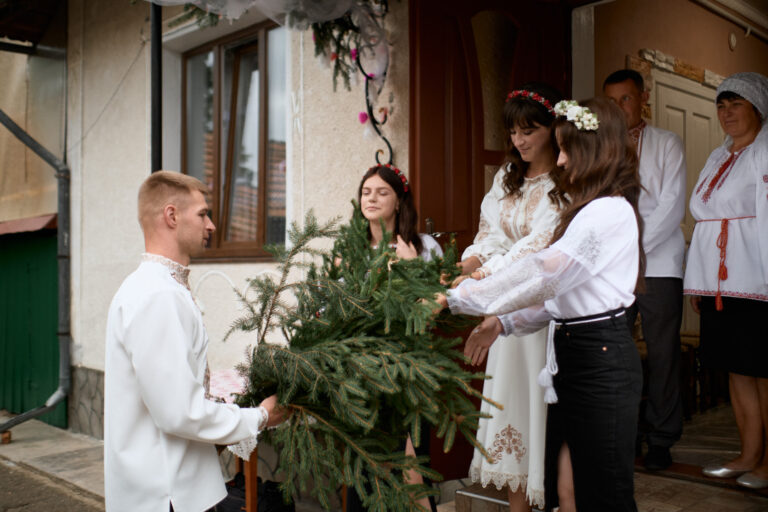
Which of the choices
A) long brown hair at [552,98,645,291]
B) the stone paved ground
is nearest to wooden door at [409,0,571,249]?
long brown hair at [552,98,645,291]

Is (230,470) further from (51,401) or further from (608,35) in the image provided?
(608,35)

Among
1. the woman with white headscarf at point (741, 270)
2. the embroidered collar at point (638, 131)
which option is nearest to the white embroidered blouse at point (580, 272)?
the woman with white headscarf at point (741, 270)

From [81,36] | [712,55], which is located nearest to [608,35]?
[712,55]

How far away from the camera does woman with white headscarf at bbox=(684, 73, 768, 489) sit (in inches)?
145

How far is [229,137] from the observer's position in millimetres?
6465

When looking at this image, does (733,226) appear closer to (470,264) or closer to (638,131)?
(638,131)

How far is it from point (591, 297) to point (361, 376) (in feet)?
2.74

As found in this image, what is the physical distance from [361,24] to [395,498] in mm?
3115

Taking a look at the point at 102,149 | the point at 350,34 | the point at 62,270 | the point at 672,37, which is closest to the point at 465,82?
the point at 350,34

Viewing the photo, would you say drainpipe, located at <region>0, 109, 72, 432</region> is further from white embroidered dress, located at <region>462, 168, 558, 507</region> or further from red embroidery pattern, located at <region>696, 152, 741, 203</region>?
red embroidery pattern, located at <region>696, 152, 741, 203</region>

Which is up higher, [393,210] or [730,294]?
[393,210]

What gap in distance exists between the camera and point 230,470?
18.0 ft

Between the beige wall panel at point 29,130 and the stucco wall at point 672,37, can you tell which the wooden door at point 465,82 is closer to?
the stucco wall at point 672,37

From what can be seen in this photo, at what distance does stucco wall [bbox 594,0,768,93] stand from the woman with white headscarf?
1.32 metres
